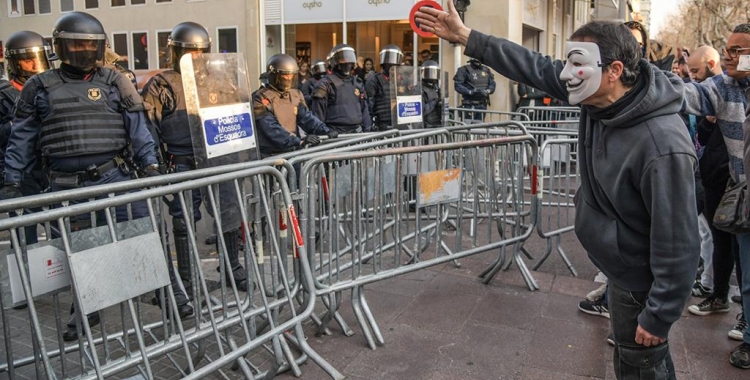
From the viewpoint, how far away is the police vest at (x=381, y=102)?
1011 cm

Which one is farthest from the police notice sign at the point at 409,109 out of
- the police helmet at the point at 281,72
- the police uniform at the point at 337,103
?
the police helmet at the point at 281,72

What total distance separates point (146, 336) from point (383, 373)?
165 cm

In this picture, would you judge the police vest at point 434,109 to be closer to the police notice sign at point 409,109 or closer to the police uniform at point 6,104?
the police notice sign at point 409,109

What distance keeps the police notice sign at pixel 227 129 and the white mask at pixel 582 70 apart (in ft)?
9.09

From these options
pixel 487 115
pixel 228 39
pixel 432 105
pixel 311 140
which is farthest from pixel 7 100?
pixel 228 39

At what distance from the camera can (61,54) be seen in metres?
4.50

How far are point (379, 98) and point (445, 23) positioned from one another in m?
7.23

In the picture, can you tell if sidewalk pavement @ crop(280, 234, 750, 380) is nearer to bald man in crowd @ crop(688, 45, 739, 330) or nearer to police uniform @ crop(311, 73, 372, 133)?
bald man in crowd @ crop(688, 45, 739, 330)

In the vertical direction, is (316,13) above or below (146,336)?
above

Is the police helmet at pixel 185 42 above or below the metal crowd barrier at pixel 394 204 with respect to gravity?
above

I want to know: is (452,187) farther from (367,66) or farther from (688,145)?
(367,66)

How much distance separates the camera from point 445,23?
9.78 feet

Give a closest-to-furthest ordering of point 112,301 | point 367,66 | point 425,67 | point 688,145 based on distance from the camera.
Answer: point 688,145 → point 112,301 → point 425,67 → point 367,66

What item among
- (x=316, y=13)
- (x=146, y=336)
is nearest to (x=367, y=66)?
(x=316, y=13)
